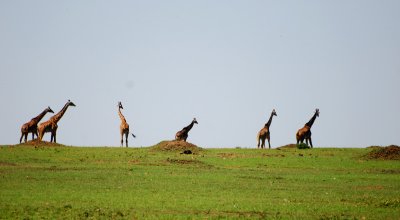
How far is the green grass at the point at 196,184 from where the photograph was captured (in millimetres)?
22547

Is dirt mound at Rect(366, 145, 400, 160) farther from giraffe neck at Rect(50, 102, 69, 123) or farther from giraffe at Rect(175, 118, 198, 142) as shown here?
giraffe neck at Rect(50, 102, 69, 123)

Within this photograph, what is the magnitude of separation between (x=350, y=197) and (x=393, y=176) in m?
10.4

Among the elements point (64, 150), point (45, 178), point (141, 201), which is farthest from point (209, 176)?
point (64, 150)

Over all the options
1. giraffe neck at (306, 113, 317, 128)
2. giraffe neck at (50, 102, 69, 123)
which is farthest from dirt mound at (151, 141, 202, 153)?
giraffe neck at (306, 113, 317, 128)

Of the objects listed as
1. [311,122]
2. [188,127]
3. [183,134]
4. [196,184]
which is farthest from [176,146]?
[196,184]

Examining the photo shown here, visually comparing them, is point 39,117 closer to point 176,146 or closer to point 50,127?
point 50,127

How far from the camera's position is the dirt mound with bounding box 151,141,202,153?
47344 millimetres

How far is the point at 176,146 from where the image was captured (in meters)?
47.6

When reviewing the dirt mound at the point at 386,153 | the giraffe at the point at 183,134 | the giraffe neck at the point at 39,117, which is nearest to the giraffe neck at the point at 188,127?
the giraffe at the point at 183,134

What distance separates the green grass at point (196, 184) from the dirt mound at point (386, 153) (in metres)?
0.87

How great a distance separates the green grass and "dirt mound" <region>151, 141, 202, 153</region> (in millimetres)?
852

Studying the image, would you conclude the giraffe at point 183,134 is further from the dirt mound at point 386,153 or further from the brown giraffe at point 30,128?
the dirt mound at point 386,153

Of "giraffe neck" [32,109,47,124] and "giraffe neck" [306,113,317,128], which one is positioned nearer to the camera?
"giraffe neck" [32,109,47,124]

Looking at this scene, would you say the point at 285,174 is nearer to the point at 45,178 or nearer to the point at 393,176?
the point at 393,176
